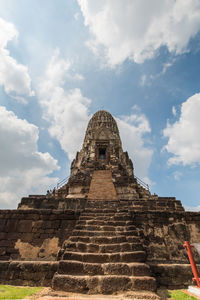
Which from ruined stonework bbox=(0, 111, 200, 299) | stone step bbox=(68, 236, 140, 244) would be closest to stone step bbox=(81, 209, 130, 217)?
ruined stonework bbox=(0, 111, 200, 299)

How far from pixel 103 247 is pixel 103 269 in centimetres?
55

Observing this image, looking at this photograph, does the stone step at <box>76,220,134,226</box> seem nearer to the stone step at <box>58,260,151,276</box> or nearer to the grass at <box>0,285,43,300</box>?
the stone step at <box>58,260,151,276</box>

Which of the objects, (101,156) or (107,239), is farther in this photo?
(101,156)

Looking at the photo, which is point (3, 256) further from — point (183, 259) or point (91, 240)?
point (183, 259)

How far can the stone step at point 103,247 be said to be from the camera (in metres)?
3.80

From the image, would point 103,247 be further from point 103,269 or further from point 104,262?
point 103,269

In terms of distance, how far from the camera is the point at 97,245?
12.7ft

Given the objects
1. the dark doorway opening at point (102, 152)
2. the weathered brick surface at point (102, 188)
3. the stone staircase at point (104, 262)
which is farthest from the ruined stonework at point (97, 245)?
the dark doorway opening at point (102, 152)

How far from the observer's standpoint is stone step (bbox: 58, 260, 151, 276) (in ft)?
10.6

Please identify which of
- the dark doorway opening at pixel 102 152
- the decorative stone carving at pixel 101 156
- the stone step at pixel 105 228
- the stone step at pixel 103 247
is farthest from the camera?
the dark doorway opening at pixel 102 152

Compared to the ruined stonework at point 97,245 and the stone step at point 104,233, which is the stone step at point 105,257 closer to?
the ruined stonework at point 97,245

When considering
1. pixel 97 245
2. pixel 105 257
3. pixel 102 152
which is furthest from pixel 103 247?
pixel 102 152

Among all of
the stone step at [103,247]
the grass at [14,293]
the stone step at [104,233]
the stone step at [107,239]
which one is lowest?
the grass at [14,293]

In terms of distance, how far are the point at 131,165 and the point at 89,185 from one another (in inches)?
499
